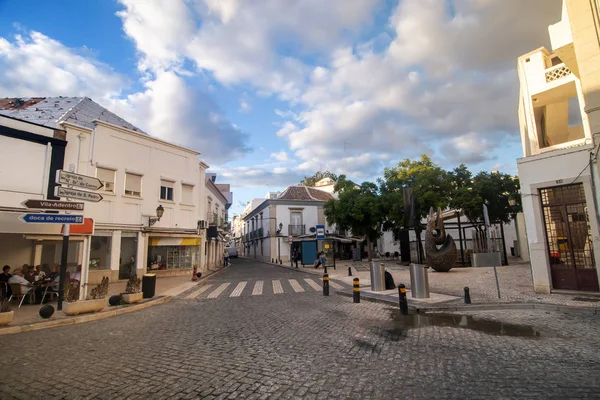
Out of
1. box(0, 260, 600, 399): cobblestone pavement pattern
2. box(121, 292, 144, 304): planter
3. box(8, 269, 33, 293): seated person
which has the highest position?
box(8, 269, 33, 293): seated person

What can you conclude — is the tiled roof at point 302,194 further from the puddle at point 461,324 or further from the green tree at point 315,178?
the puddle at point 461,324

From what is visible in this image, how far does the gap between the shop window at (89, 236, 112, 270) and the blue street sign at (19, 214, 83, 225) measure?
23.8 ft

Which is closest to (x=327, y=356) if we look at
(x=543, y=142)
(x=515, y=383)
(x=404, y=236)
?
(x=515, y=383)

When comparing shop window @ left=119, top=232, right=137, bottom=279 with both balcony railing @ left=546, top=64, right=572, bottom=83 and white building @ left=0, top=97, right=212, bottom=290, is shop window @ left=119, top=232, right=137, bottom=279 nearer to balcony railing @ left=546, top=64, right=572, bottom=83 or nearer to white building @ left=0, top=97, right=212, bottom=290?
white building @ left=0, top=97, right=212, bottom=290

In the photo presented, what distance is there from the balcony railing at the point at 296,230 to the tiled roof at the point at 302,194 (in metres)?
3.31

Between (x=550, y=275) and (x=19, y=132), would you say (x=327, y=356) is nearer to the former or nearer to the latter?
(x=550, y=275)

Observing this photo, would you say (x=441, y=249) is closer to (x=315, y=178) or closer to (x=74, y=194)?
(x=74, y=194)

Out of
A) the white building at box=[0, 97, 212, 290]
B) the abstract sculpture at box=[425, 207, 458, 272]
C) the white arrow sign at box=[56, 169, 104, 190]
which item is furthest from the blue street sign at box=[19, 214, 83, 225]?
the abstract sculpture at box=[425, 207, 458, 272]

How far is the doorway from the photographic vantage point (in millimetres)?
9500

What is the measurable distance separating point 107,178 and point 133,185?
4.63 ft

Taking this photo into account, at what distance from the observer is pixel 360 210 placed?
26.9 metres

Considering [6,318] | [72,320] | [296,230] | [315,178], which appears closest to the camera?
[6,318]

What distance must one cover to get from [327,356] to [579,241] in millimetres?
9329

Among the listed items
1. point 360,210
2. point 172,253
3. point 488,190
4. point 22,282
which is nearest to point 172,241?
point 172,253
